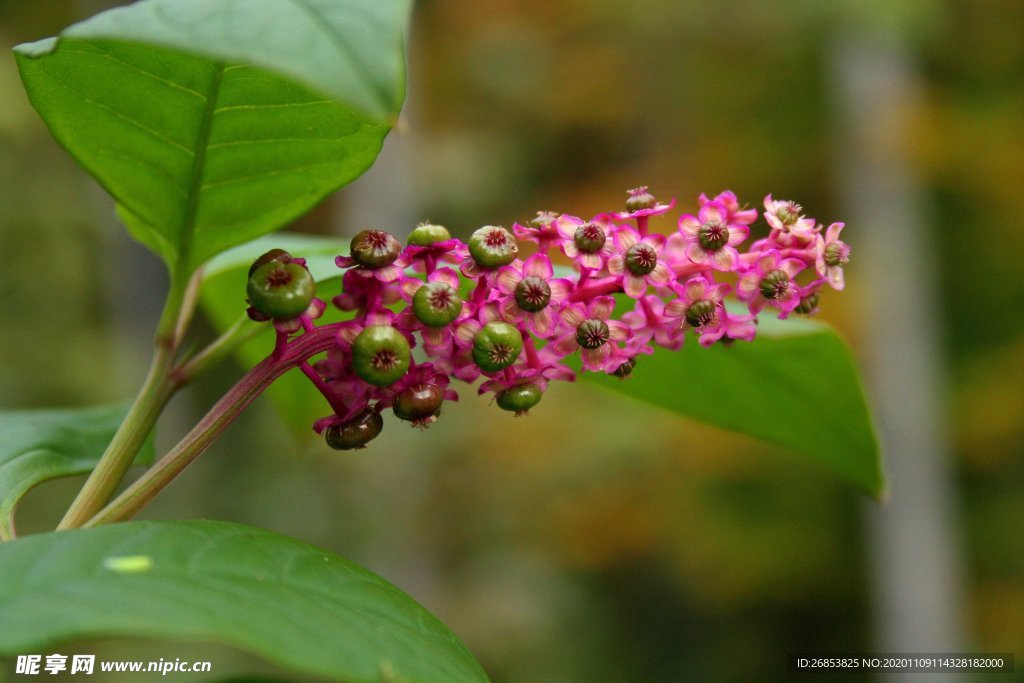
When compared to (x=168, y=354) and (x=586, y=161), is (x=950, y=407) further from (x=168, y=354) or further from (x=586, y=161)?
(x=168, y=354)

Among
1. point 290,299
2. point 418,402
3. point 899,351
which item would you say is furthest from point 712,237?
point 899,351

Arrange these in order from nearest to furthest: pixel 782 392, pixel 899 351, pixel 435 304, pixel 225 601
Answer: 1. pixel 225 601
2. pixel 435 304
3. pixel 782 392
4. pixel 899 351

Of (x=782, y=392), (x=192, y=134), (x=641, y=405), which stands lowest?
(x=641, y=405)

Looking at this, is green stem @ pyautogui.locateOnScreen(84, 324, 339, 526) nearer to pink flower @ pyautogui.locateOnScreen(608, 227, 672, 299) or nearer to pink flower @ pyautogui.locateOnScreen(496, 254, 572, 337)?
pink flower @ pyautogui.locateOnScreen(496, 254, 572, 337)

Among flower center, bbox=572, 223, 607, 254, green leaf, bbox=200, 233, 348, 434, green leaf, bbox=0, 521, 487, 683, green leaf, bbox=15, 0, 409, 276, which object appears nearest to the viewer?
green leaf, bbox=0, 521, 487, 683

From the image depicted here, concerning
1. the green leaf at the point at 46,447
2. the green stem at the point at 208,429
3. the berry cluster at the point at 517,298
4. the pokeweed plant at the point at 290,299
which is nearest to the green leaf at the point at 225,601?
the pokeweed plant at the point at 290,299

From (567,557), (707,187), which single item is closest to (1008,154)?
(707,187)

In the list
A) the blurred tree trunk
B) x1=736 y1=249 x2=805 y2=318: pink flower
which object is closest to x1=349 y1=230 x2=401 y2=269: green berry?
x1=736 y1=249 x2=805 y2=318: pink flower

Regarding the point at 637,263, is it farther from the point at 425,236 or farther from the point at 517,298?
the point at 425,236

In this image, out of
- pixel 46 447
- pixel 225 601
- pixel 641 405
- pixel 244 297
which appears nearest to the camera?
pixel 225 601
